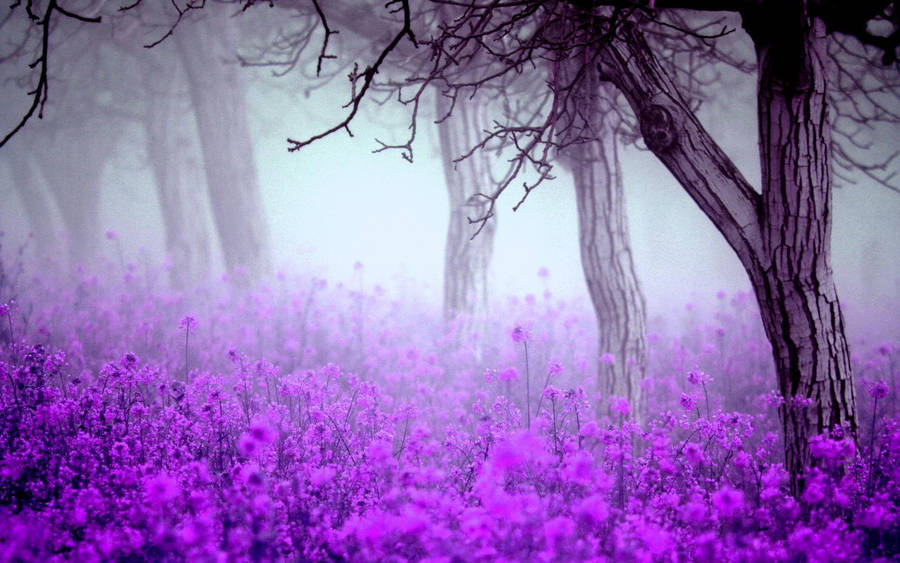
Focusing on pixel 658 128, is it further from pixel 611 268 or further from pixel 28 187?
pixel 28 187

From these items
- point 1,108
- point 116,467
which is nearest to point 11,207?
point 1,108

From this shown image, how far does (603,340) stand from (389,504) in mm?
2996

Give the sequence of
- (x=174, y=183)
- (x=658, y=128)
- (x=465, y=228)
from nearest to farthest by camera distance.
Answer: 1. (x=658, y=128)
2. (x=465, y=228)
3. (x=174, y=183)

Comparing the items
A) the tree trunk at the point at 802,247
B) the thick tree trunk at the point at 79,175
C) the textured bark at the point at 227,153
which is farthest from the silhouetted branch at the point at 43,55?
the thick tree trunk at the point at 79,175

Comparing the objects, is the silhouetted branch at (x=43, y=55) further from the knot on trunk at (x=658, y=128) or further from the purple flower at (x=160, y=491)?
the knot on trunk at (x=658, y=128)

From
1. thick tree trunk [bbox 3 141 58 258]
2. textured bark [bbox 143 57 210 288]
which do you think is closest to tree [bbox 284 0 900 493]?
textured bark [bbox 143 57 210 288]

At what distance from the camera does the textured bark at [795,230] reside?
2848 millimetres

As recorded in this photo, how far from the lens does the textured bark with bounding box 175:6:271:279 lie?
8969mm

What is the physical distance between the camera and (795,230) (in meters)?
2.86

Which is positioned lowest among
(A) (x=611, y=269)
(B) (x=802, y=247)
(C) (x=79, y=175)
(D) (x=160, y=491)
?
(D) (x=160, y=491)

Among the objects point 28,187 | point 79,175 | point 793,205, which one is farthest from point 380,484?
point 28,187

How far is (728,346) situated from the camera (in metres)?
7.98

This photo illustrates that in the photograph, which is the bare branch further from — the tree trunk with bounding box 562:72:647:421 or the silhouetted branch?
the tree trunk with bounding box 562:72:647:421

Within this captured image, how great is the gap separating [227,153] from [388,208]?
89.8ft
